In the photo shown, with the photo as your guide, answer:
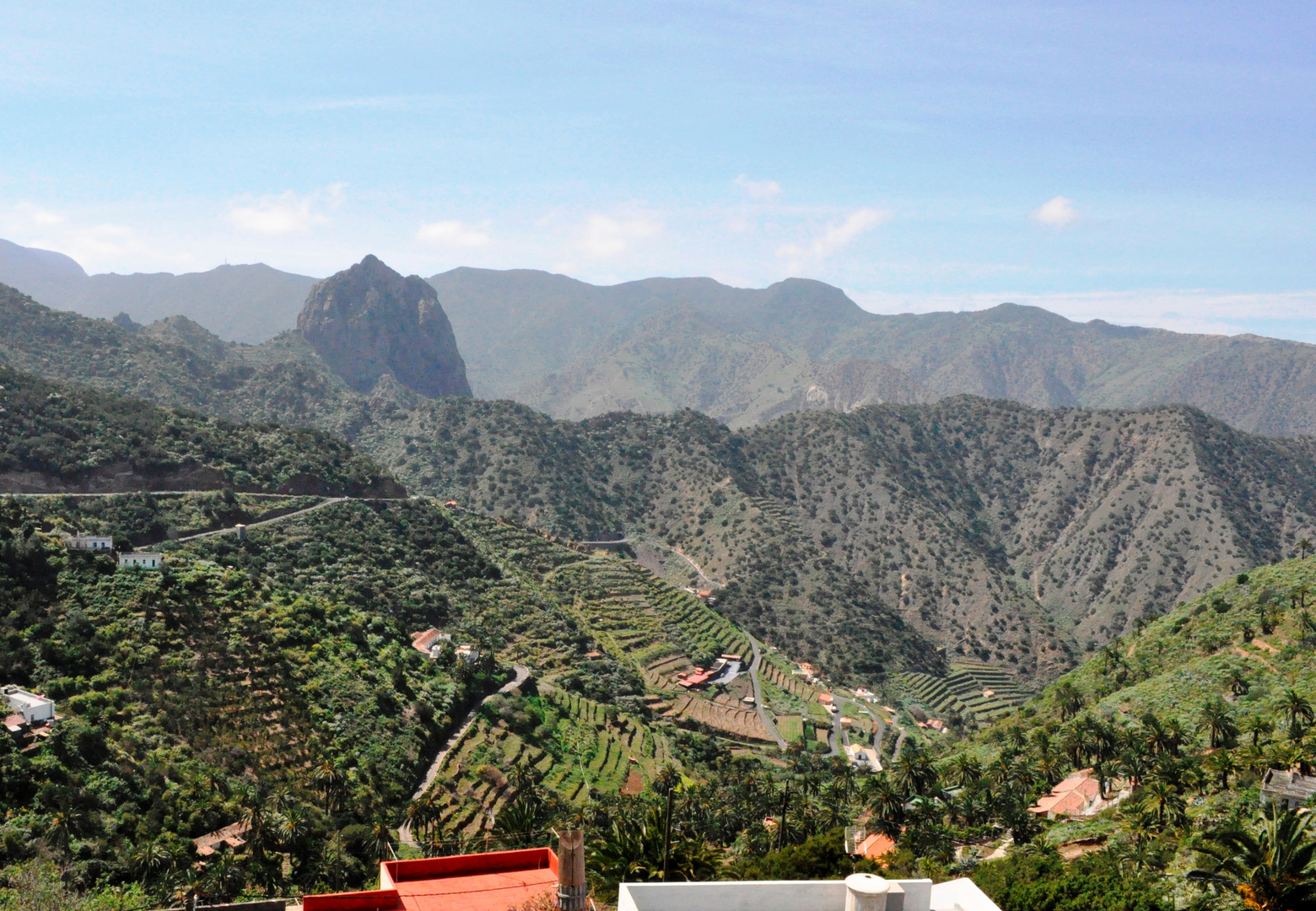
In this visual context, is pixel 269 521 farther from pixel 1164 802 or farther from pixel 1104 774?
pixel 1164 802

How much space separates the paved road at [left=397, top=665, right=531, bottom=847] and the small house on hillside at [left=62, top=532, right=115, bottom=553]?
75.5 feet

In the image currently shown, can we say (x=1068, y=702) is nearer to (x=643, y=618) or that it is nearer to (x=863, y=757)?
(x=863, y=757)

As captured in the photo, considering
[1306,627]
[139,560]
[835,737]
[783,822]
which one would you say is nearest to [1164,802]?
[783,822]

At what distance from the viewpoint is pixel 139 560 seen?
5578 cm

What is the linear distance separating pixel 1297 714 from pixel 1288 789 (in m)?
15.7

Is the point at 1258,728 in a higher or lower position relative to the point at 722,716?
higher

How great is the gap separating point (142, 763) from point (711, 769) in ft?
126

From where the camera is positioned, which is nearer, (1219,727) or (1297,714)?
(1297,714)

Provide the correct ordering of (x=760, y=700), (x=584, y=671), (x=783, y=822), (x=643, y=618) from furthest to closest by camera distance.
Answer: (x=643, y=618) → (x=760, y=700) → (x=584, y=671) → (x=783, y=822)

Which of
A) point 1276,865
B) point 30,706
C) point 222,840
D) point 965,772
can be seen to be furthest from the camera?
point 965,772

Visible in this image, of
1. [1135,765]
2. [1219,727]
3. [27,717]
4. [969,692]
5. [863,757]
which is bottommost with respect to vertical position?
[969,692]

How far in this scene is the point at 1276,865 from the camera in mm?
21453

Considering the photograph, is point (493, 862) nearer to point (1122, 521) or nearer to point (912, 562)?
point (912, 562)

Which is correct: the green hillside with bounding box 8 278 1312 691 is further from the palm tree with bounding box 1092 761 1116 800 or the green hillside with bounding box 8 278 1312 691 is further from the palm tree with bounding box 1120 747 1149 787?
the palm tree with bounding box 1120 747 1149 787
